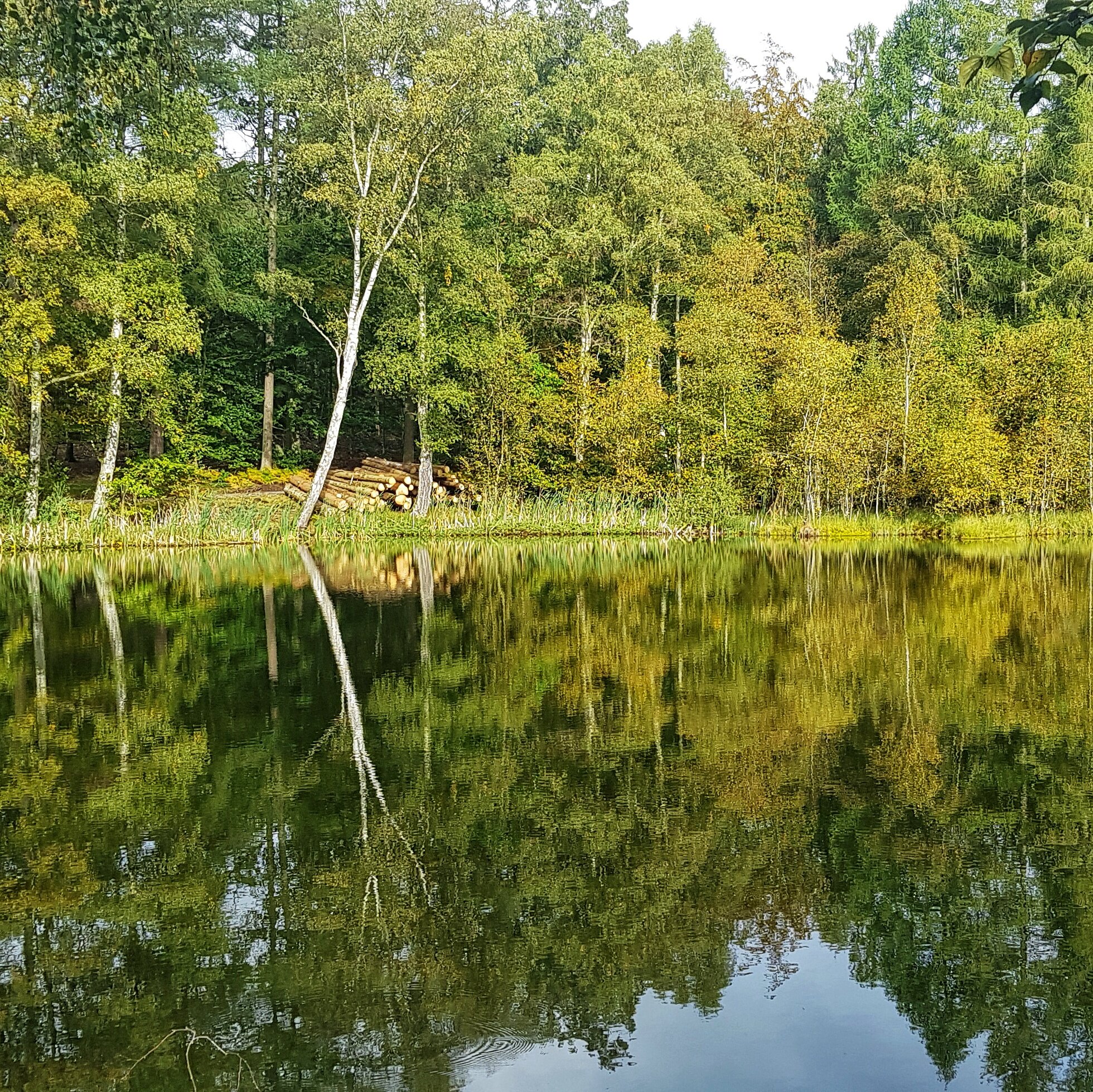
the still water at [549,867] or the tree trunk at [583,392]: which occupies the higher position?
the tree trunk at [583,392]

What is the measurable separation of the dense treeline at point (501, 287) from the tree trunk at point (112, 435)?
0.08 metres

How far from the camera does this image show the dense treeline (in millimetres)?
29688

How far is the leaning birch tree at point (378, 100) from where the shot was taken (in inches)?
1221

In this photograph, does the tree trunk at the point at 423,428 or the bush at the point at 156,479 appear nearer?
the bush at the point at 156,479

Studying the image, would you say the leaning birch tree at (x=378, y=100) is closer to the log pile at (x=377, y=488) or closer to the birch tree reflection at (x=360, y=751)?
the log pile at (x=377, y=488)

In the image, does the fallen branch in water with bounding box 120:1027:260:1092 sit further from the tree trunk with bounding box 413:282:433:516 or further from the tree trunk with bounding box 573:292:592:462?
the tree trunk with bounding box 573:292:592:462

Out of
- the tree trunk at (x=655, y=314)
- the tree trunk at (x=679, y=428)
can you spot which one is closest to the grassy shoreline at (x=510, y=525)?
the tree trunk at (x=679, y=428)

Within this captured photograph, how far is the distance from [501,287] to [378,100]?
735cm

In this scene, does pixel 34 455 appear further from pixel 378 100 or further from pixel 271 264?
pixel 378 100

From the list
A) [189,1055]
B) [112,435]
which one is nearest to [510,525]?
[112,435]

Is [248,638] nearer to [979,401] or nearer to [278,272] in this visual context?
[278,272]

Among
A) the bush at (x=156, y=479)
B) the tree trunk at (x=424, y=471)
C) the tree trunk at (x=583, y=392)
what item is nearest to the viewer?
the bush at (x=156, y=479)

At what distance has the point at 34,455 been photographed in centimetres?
2780

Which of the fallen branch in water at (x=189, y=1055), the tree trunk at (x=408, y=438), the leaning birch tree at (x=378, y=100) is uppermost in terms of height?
the leaning birch tree at (x=378, y=100)
